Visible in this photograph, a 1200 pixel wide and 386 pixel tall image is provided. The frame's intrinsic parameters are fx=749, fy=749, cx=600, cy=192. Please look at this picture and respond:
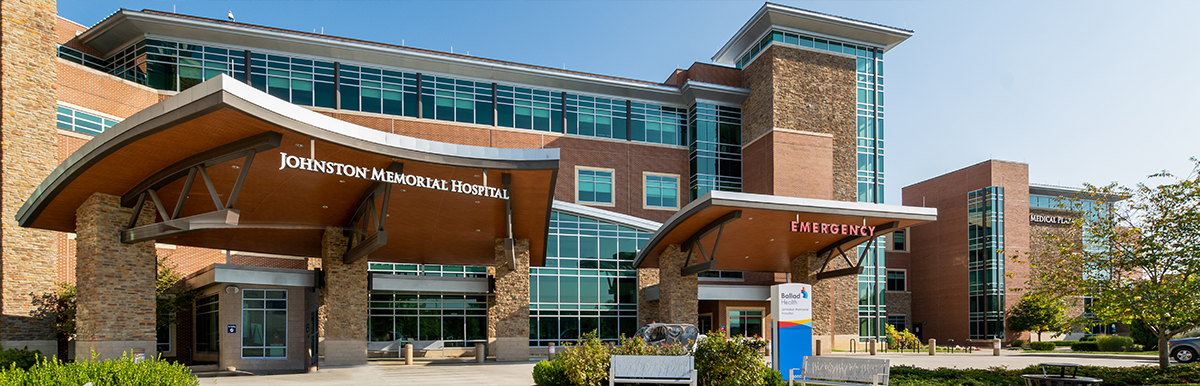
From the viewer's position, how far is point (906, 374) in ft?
59.3

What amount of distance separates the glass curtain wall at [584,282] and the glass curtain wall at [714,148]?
43.4 ft

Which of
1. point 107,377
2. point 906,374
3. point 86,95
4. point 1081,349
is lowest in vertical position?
point 1081,349

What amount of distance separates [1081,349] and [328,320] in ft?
150

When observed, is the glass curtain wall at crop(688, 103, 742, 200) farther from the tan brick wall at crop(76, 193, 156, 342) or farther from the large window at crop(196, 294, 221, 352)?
the tan brick wall at crop(76, 193, 156, 342)

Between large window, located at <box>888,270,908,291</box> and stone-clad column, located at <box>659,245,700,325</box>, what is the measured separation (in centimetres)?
3543

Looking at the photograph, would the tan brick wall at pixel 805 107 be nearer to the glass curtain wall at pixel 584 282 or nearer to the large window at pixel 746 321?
the large window at pixel 746 321

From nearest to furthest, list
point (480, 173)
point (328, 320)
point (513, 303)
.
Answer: point (480, 173), point (328, 320), point (513, 303)

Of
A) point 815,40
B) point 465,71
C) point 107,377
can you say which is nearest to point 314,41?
point 465,71

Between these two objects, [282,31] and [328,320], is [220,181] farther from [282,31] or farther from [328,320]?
[282,31]

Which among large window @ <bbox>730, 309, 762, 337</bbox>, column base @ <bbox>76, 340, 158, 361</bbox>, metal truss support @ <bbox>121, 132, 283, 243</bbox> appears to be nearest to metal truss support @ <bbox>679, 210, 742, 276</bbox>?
large window @ <bbox>730, 309, 762, 337</bbox>

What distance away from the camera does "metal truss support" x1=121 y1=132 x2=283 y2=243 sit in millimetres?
16312

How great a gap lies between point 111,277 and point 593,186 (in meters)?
31.2

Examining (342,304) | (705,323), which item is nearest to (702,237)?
(705,323)

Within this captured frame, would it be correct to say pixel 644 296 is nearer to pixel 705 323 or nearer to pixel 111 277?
pixel 705 323
